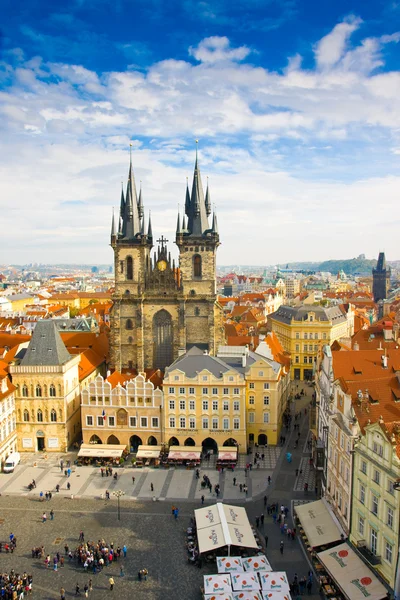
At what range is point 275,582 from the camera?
3694cm

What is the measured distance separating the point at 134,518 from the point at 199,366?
2128 centimetres

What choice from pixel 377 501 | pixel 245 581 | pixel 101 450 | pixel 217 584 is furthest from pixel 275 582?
pixel 101 450

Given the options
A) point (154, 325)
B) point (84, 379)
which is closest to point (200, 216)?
point (154, 325)

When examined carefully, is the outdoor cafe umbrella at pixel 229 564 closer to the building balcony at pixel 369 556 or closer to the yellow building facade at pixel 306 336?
the building balcony at pixel 369 556

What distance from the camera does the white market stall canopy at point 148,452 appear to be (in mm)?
62922

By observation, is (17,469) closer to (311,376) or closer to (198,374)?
(198,374)

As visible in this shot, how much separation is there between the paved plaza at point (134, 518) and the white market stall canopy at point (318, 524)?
2034 millimetres

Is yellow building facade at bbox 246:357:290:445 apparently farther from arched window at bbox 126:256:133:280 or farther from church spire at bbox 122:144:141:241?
church spire at bbox 122:144:141:241

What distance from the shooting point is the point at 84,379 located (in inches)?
2977

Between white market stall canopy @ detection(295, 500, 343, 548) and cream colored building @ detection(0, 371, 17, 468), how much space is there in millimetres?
36092

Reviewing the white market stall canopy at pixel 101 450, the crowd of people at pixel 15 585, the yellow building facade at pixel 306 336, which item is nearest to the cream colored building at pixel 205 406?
the white market stall canopy at pixel 101 450

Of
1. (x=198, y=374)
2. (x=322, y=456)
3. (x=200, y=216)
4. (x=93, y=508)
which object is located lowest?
(x=93, y=508)

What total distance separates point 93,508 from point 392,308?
4761 inches

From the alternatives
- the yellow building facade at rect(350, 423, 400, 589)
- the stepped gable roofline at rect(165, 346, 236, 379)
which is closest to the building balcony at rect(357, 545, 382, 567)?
the yellow building facade at rect(350, 423, 400, 589)
